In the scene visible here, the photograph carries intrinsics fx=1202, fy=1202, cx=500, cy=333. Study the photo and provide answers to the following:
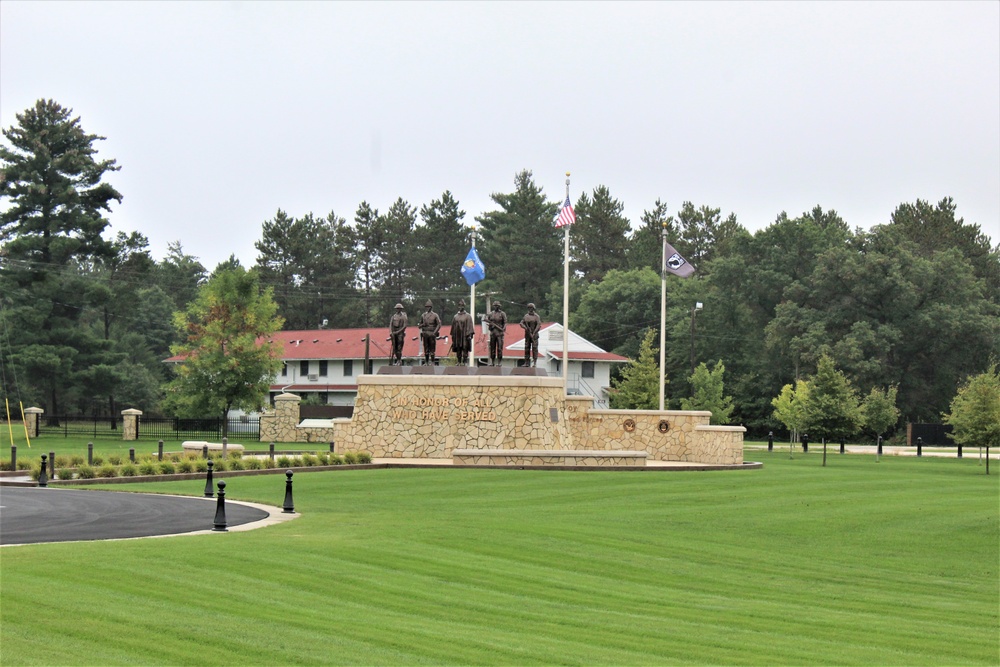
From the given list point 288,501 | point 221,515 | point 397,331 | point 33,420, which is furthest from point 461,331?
point 33,420

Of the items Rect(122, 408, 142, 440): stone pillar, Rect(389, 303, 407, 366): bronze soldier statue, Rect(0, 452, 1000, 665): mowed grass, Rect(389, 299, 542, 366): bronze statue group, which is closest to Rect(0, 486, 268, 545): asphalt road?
Rect(0, 452, 1000, 665): mowed grass

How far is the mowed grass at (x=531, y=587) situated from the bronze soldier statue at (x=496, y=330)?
13.7 metres

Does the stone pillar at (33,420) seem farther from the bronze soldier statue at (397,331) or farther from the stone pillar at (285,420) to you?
the bronze soldier statue at (397,331)

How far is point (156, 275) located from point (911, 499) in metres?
93.4

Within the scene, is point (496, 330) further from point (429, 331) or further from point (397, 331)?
point (397, 331)

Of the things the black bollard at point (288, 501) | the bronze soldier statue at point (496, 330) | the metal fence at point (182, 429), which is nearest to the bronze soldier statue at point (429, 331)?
the bronze soldier statue at point (496, 330)

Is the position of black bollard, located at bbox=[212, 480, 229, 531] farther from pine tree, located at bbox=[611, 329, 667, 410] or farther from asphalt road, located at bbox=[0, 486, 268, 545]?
pine tree, located at bbox=[611, 329, 667, 410]

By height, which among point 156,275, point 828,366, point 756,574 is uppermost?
point 156,275

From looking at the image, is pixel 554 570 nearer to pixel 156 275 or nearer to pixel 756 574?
pixel 756 574

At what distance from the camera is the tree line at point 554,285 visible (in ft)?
212

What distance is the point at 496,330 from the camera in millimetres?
39094

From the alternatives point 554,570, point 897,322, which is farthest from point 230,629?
point 897,322

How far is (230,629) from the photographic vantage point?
10469 mm

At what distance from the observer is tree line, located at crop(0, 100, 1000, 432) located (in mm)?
64562
